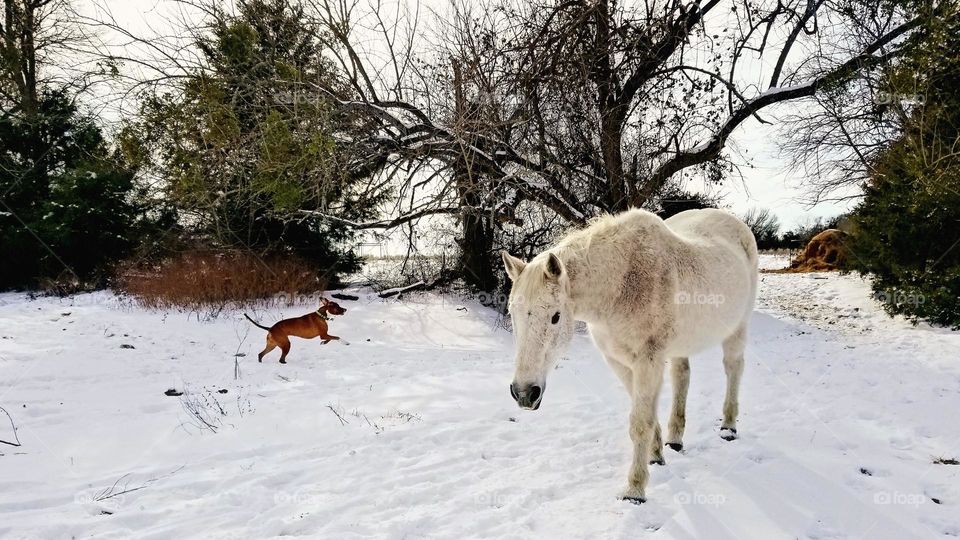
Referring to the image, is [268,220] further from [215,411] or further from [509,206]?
[215,411]

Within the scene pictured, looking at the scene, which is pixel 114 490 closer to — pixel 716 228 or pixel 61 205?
pixel 716 228

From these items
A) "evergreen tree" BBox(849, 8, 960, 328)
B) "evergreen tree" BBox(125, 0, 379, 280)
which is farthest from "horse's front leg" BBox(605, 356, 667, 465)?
"evergreen tree" BBox(125, 0, 379, 280)

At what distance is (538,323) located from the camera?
2.92 metres

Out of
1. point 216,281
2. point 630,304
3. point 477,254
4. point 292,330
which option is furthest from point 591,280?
point 216,281

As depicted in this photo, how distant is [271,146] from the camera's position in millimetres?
8320

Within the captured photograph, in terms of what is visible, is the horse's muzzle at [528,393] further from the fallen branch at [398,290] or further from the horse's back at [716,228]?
the fallen branch at [398,290]

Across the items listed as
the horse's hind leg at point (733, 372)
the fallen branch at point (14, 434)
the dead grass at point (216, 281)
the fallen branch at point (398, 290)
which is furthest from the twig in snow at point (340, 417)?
the fallen branch at point (398, 290)

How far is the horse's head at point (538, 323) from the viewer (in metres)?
2.87

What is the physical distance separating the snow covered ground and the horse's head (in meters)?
0.88

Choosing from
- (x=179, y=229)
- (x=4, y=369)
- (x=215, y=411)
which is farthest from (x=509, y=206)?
(x=179, y=229)

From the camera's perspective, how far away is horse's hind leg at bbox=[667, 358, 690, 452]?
4.19 metres

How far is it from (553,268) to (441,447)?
2.12m

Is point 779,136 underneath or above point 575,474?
above

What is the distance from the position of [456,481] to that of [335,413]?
1783 mm
